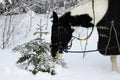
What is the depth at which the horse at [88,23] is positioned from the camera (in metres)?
6.22

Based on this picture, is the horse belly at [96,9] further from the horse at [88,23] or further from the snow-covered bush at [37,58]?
the snow-covered bush at [37,58]

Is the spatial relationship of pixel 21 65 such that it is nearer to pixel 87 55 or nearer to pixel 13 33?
pixel 87 55

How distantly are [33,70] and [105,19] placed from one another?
4.57 ft

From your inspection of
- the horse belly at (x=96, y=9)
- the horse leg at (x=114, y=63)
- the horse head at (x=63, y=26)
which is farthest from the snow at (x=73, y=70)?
the horse belly at (x=96, y=9)

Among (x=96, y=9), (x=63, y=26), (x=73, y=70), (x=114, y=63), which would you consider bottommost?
(x=73, y=70)

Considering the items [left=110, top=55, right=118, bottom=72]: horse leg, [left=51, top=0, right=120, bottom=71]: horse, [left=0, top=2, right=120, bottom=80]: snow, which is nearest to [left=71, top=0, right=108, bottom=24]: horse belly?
[left=51, top=0, right=120, bottom=71]: horse

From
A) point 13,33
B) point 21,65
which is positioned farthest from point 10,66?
point 13,33

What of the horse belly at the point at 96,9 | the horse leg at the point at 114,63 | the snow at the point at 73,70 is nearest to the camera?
the snow at the point at 73,70

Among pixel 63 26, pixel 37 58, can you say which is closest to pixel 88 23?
pixel 63 26

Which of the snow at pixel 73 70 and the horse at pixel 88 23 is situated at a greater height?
the horse at pixel 88 23

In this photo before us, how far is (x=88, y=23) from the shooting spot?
6332 millimetres

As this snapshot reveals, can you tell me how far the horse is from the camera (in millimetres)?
6219

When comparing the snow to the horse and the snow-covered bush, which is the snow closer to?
the snow-covered bush

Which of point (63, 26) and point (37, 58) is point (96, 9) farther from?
point (37, 58)
